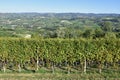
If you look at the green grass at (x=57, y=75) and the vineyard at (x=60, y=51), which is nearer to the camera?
the green grass at (x=57, y=75)

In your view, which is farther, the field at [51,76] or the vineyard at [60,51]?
the vineyard at [60,51]

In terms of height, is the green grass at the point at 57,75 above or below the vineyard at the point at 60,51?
below

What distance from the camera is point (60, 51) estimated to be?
32156 mm

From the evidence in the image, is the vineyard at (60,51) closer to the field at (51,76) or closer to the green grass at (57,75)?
the green grass at (57,75)

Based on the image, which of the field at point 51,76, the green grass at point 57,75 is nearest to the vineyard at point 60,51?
the green grass at point 57,75

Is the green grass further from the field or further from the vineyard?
the vineyard

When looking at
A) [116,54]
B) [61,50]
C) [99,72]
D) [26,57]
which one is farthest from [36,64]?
[116,54]

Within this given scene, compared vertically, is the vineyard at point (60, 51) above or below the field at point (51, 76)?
above

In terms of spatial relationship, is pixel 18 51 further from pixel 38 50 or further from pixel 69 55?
pixel 69 55

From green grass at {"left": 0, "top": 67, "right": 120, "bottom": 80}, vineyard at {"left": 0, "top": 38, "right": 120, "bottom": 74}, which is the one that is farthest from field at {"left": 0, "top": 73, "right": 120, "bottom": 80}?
vineyard at {"left": 0, "top": 38, "right": 120, "bottom": 74}

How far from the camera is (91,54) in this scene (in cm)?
3206

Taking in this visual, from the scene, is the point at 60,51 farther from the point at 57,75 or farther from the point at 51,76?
the point at 51,76

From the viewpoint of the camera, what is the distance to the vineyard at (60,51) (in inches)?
1258

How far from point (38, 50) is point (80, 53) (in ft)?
17.1
